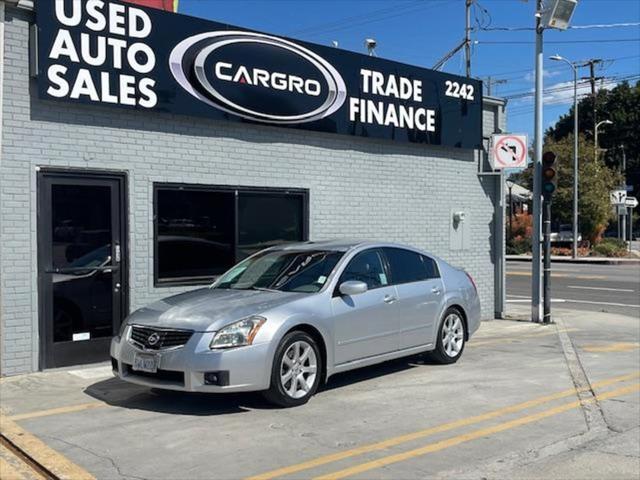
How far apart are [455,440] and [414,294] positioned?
2.60 metres

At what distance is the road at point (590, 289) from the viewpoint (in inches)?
679

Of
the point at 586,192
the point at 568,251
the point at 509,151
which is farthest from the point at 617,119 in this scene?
the point at 509,151

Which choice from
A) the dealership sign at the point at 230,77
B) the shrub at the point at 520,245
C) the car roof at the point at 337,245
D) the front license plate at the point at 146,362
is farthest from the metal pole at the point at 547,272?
the shrub at the point at 520,245

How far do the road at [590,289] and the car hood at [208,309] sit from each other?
1107cm

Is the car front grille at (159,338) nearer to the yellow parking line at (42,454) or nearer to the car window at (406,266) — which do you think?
the yellow parking line at (42,454)

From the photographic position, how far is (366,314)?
743cm

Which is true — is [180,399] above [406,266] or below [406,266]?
below

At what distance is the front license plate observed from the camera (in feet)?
20.7

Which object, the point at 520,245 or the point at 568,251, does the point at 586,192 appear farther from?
the point at 520,245

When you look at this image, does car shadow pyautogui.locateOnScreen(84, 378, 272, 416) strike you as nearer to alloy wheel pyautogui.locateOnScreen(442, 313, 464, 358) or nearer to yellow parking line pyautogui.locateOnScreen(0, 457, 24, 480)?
yellow parking line pyautogui.locateOnScreen(0, 457, 24, 480)

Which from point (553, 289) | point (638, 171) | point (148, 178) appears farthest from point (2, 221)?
point (638, 171)

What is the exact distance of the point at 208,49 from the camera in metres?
9.60

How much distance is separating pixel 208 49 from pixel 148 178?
199 cm

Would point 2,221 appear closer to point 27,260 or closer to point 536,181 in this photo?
point 27,260
